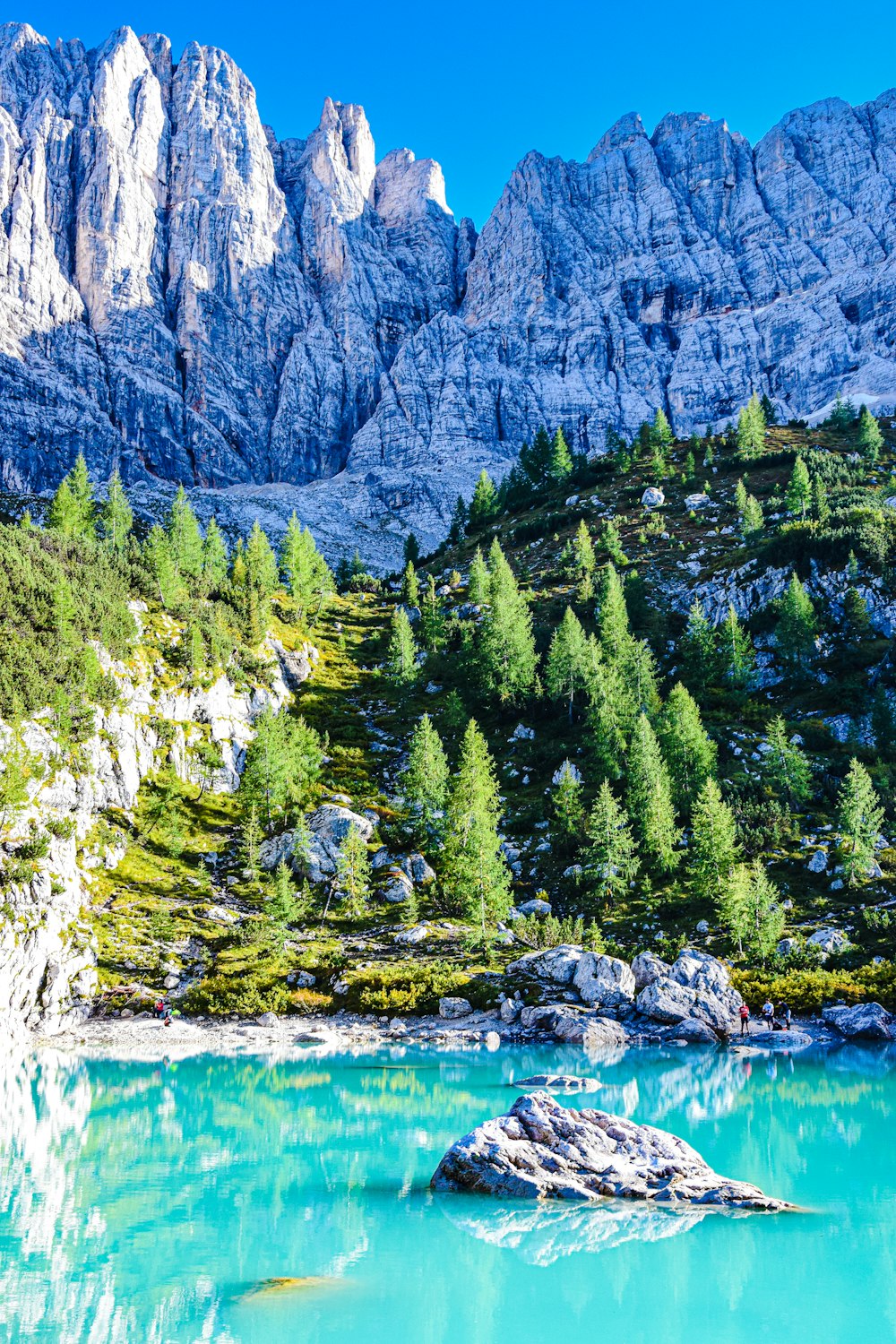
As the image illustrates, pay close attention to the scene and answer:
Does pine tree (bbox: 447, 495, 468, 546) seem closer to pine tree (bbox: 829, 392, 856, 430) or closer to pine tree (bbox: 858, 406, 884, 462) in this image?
pine tree (bbox: 858, 406, 884, 462)

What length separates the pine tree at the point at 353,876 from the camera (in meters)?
63.4

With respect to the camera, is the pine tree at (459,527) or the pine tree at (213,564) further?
the pine tree at (459,527)

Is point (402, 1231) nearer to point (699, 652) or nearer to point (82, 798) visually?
point (82, 798)

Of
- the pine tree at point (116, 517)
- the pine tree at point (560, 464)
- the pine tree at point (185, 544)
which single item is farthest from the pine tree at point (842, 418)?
the pine tree at point (116, 517)

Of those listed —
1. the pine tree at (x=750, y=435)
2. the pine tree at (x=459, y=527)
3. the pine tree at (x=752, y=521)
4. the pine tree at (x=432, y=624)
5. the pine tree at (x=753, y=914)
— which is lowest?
the pine tree at (x=753, y=914)

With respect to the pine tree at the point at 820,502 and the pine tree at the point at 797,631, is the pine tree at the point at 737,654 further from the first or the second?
the pine tree at the point at 820,502

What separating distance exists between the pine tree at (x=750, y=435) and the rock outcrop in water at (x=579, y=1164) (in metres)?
137

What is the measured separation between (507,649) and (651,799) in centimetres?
3265

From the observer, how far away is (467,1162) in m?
22.7

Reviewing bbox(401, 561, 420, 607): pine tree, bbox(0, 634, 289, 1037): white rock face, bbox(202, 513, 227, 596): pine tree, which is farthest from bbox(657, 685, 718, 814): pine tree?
bbox(202, 513, 227, 596): pine tree

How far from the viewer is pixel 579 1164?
2250cm

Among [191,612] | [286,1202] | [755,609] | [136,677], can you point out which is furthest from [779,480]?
[286,1202]

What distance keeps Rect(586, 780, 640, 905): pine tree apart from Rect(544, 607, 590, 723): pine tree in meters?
25.7

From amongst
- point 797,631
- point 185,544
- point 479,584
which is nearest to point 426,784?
point 797,631
